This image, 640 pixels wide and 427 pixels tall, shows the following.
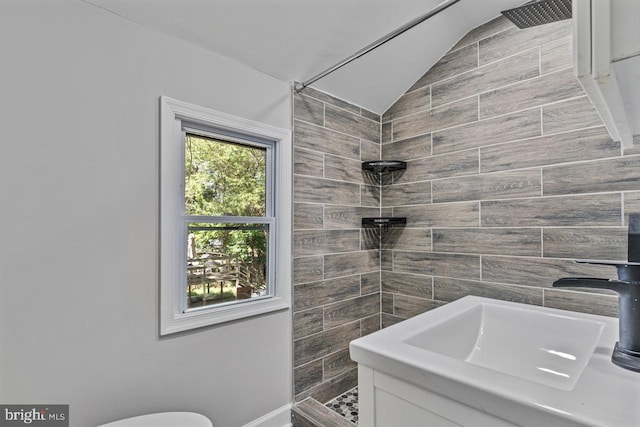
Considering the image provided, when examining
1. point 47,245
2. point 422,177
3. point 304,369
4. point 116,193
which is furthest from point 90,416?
point 422,177

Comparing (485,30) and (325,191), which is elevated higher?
(485,30)

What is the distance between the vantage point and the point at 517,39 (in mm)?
1830

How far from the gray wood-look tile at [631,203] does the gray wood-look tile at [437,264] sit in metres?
0.70

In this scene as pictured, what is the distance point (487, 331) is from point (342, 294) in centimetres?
95

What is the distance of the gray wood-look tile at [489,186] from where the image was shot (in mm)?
1760

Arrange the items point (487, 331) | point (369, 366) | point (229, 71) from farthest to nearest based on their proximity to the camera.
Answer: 1. point (229, 71)
2. point (487, 331)
3. point (369, 366)

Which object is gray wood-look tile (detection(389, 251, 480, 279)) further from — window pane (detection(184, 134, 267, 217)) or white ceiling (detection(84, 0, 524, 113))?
white ceiling (detection(84, 0, 524, 113))

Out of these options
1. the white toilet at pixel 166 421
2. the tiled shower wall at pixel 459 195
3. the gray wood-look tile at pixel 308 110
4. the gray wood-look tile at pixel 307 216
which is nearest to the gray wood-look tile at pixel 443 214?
the tiled shower wall at pixel 459 195

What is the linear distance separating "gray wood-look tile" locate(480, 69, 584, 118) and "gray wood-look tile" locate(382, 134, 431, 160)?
0.39 meters

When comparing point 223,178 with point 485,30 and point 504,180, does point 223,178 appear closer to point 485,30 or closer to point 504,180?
point 504,180

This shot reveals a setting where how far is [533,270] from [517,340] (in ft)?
1.65

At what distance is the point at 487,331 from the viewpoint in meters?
1.51

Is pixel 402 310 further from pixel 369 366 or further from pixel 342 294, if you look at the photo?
pixel 369 366
